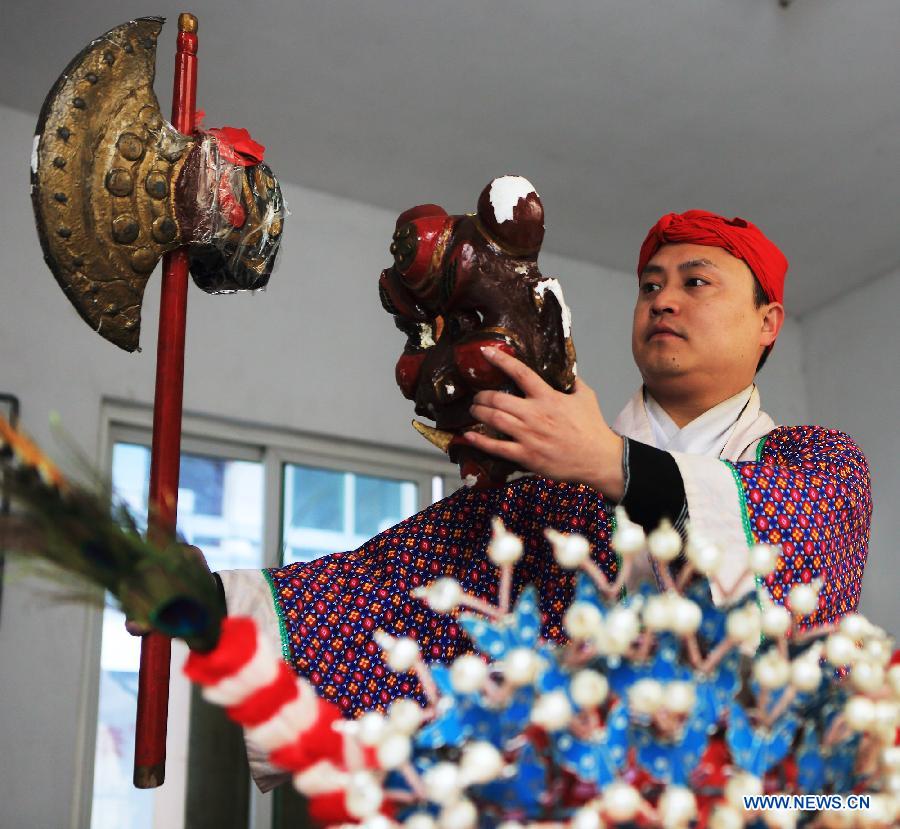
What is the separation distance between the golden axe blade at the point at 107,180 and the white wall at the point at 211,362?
1.63 m

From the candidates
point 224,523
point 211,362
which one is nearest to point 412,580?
point 224,523

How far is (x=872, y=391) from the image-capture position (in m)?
4.21

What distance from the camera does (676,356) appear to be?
4.70ft

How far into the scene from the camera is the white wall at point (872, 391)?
4.05m

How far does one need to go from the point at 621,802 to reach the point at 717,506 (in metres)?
0.47

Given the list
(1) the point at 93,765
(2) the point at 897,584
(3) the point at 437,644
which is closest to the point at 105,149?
(3) the point at 437,644

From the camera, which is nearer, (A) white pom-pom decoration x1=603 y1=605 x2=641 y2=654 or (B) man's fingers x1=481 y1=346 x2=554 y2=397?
(A) white pom-pom decoration x1=603 y1=605 x2=641 y2=654

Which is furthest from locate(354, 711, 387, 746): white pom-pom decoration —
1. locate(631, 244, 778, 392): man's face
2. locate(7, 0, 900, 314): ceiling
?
locate(7, 0, 900, 314): ceiling

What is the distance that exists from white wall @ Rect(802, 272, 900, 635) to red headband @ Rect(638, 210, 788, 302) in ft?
8.94

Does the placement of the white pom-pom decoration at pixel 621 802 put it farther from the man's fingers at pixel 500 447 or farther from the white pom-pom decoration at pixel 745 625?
the man's fingers at pixel 500 447

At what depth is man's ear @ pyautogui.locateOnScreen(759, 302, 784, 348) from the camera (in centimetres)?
155

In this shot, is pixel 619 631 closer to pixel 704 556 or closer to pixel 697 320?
pixel 704 556

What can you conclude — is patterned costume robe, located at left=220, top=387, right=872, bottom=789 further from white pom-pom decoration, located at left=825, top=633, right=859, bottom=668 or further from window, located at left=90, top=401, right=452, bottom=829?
window, located at left=90, top=401, right=452, bottom=829

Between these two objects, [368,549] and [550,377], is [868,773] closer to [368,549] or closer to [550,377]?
[550,377]
